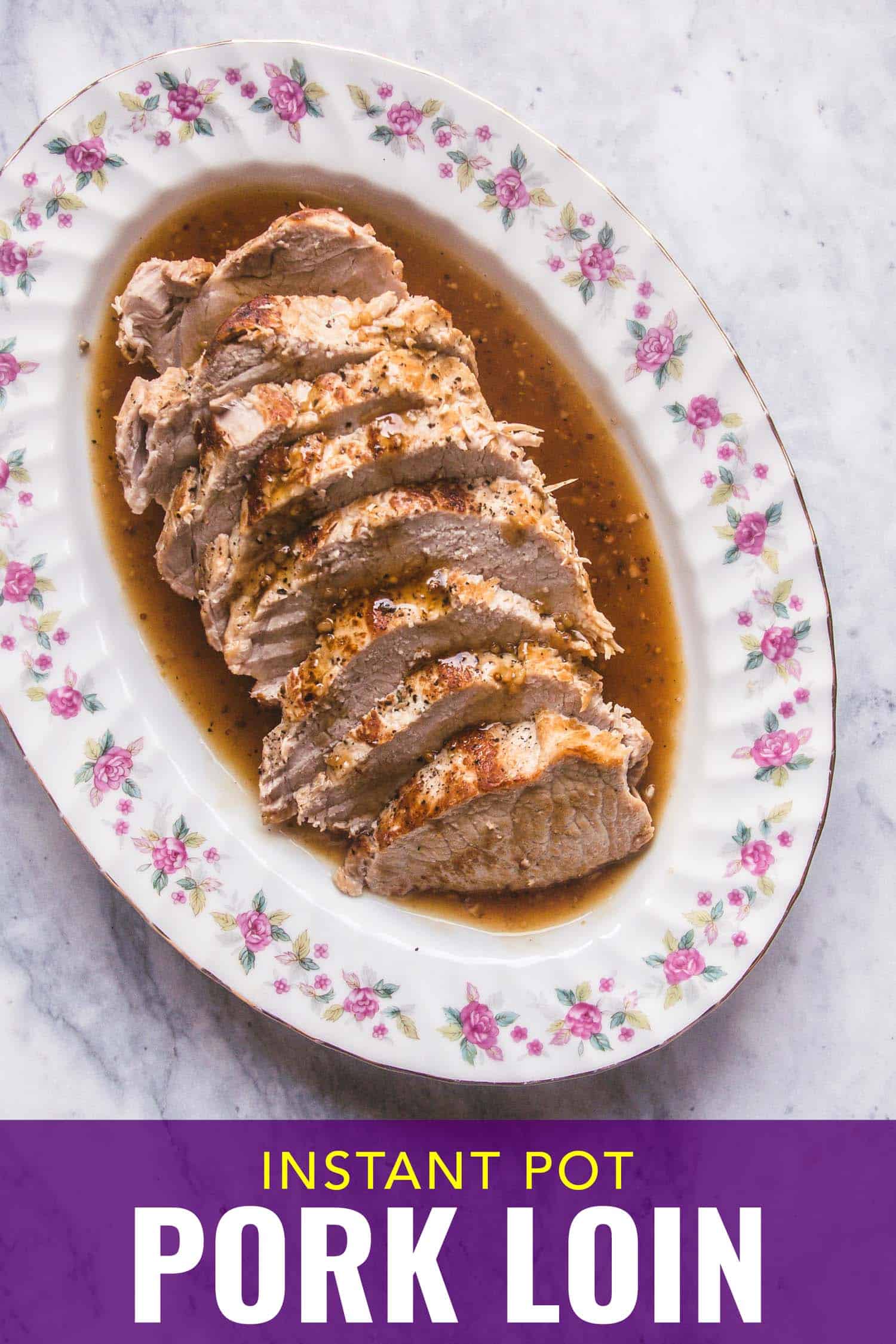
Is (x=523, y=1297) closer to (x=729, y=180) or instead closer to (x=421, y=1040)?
(x=421, y=1040)

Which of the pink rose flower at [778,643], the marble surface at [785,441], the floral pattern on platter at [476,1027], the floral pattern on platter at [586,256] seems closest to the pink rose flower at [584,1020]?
the floral pattern on platter at [476,1027]

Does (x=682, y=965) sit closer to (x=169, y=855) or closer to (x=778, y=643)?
(x=778, y=643)

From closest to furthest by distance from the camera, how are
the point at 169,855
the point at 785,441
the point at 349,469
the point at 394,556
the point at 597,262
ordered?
the point at 349,469, the point at 394,556, the point at 169,855, the point at 597,262, the point at 785,441

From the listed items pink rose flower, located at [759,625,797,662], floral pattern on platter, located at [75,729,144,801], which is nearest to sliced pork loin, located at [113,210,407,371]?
floral pattern on platter, located at [75,729,144,801]

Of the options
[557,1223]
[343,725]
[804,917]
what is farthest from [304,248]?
[557,1223]

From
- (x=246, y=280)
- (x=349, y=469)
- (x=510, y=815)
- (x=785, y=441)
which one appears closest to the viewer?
(x=349, y=469)

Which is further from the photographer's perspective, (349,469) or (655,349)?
(655,349)

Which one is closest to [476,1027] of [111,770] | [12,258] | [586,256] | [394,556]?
[111,770]
